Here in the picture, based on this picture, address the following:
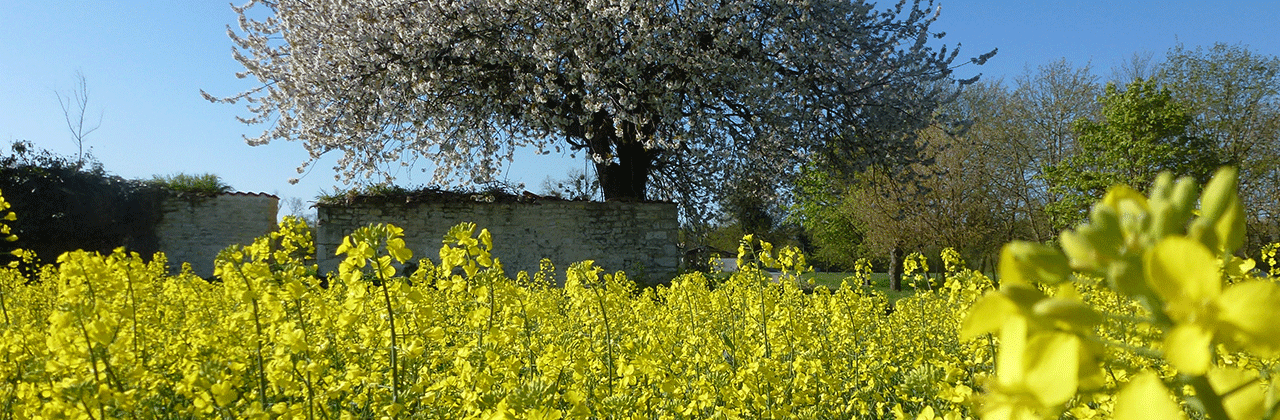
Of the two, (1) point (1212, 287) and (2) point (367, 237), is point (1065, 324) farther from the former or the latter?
(2) point (367, 237)

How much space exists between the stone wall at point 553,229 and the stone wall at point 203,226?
13.7ft

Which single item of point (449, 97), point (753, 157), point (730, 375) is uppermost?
point (449, 97)

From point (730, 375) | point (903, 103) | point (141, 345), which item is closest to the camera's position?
point (730, 375)

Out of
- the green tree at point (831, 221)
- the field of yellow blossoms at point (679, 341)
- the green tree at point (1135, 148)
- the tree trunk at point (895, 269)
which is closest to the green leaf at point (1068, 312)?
the field of yellow blossoms at point (679, 341)

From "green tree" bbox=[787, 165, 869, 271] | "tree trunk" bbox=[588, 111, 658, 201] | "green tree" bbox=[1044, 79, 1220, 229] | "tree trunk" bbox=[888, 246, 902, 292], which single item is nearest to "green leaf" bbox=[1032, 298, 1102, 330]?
"tree trunk" bbox=[588, 111, 658, 201]

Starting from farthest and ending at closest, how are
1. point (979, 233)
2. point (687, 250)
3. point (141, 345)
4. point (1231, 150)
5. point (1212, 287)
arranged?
point (1231, 150)
point (979, 233)
point (687, 250)
point (141, 345)
point (1212, 287)

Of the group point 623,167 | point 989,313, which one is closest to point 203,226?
point 623,167

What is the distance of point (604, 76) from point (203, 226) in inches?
380

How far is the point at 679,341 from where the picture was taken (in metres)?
4.36

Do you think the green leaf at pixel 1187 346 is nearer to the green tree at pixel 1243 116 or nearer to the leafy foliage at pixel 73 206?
the leafy foliage at pixel 73 206

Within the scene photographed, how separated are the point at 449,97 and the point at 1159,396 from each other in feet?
38.3

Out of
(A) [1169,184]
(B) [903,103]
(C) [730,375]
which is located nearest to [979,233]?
(B) [903,103]

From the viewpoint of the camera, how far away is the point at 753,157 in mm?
11898

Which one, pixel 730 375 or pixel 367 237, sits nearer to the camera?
pixel 367 237
